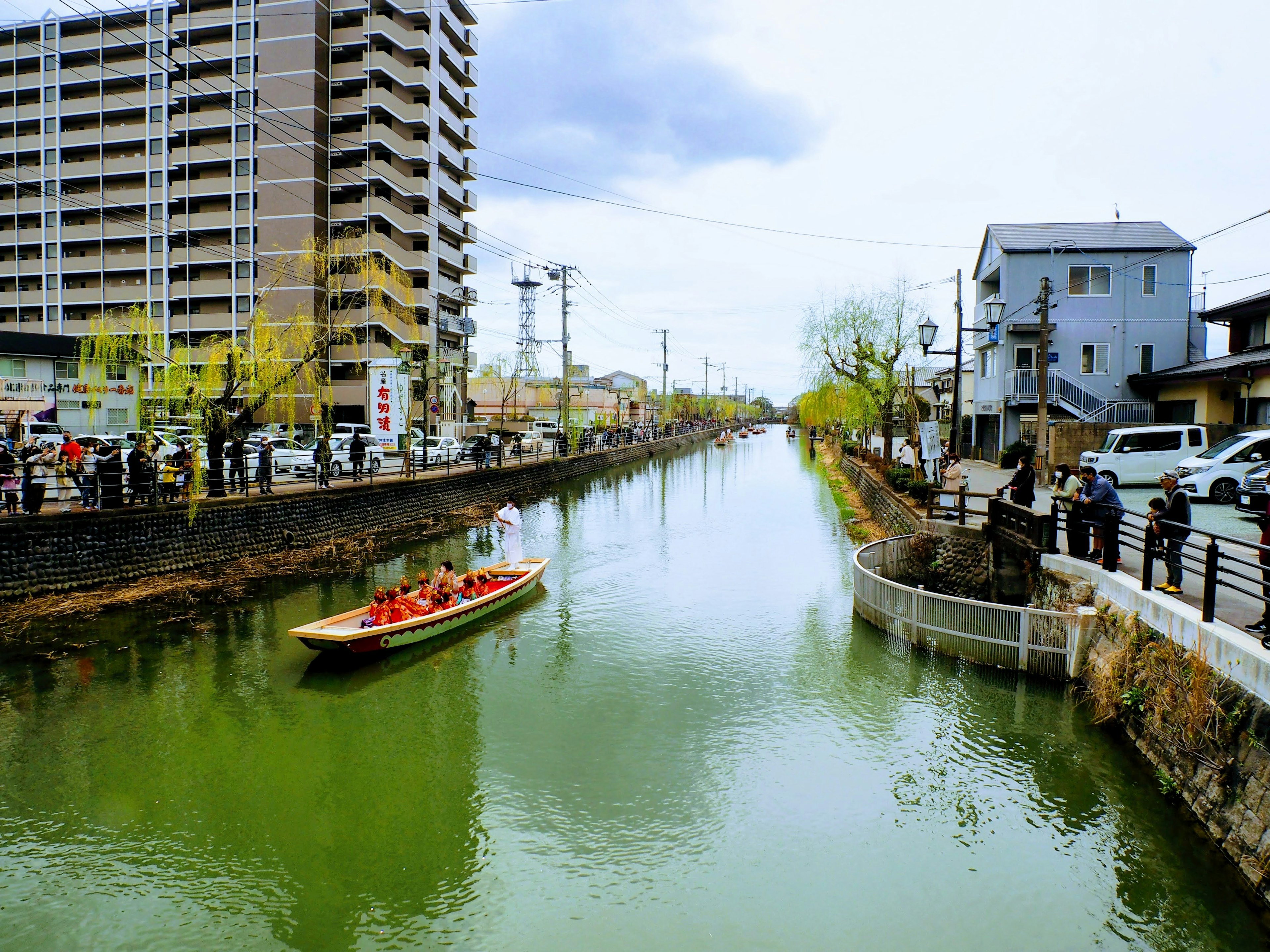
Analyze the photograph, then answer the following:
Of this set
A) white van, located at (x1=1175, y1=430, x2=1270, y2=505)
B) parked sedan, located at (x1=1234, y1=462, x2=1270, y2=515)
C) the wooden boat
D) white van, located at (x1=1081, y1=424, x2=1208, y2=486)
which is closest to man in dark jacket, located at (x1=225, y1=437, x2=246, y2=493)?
the wooden boat

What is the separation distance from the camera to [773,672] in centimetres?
1217

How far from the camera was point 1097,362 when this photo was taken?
30562 millimetres

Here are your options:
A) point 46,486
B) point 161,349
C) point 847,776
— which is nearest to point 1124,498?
point 847,776

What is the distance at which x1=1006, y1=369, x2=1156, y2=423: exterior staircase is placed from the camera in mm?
29219

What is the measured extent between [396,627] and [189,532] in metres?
8.55

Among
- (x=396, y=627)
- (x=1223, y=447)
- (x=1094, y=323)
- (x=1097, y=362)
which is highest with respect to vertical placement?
(x=1094, y=323)

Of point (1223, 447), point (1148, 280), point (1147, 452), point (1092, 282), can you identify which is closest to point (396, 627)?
point (1223, 447)

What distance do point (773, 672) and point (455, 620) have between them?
574cm

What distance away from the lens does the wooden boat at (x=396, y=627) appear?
11625 millimetres

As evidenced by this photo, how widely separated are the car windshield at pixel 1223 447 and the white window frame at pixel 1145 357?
13054 millimetres

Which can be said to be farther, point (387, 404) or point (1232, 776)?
point (387, 404)

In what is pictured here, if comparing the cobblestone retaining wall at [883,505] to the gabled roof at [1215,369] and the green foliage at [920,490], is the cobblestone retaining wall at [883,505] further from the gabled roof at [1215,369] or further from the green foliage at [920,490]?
the gabled roof at [1215,369]

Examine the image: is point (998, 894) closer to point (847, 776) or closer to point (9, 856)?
point (847, 776)

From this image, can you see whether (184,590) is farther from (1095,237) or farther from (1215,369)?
(1095,237)
